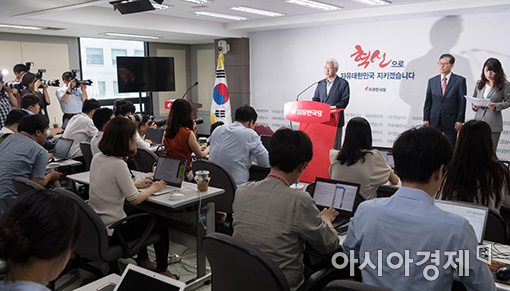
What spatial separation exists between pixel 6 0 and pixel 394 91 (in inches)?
231

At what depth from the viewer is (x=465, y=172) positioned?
A: 237 cm

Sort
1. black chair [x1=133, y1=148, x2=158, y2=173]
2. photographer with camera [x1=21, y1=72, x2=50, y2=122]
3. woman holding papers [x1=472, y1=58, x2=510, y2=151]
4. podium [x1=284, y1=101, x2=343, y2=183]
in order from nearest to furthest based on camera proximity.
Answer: black chair [x1=133, y1=148, x2=158, y2=173] < woman holding papers [x1=472, y1=58, x2=510, y2=151] < podium [x1=284, y1=101, x2=343, y2=183] < photographer with camera [x1=21, y1=72, x2=50, y2=122]

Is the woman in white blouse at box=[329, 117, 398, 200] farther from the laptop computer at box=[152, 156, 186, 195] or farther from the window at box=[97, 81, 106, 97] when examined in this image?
the window at box=[97, 81, 106, 97]

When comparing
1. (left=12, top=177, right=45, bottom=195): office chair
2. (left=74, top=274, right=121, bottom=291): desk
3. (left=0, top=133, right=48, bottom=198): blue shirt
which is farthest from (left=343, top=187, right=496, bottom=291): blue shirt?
(left=0, top=133, right=48, bottom=198): blue shirt

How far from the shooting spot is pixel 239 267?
5.57ft

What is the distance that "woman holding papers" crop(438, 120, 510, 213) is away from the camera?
236cm

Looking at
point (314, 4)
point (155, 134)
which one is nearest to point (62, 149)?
point (155, 134)

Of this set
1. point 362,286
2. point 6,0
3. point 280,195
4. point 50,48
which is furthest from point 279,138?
point 50,48

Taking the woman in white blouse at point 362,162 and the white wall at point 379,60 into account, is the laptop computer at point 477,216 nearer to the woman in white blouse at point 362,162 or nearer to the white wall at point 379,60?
the woman in white blouse at point 362,162

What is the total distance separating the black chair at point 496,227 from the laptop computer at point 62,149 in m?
4.15

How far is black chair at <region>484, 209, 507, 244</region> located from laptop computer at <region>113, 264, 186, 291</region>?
1.74m

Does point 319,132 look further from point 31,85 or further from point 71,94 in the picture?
point 71,94

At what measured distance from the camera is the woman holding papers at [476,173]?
2.36 metres

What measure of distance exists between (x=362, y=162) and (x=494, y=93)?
3357mm
